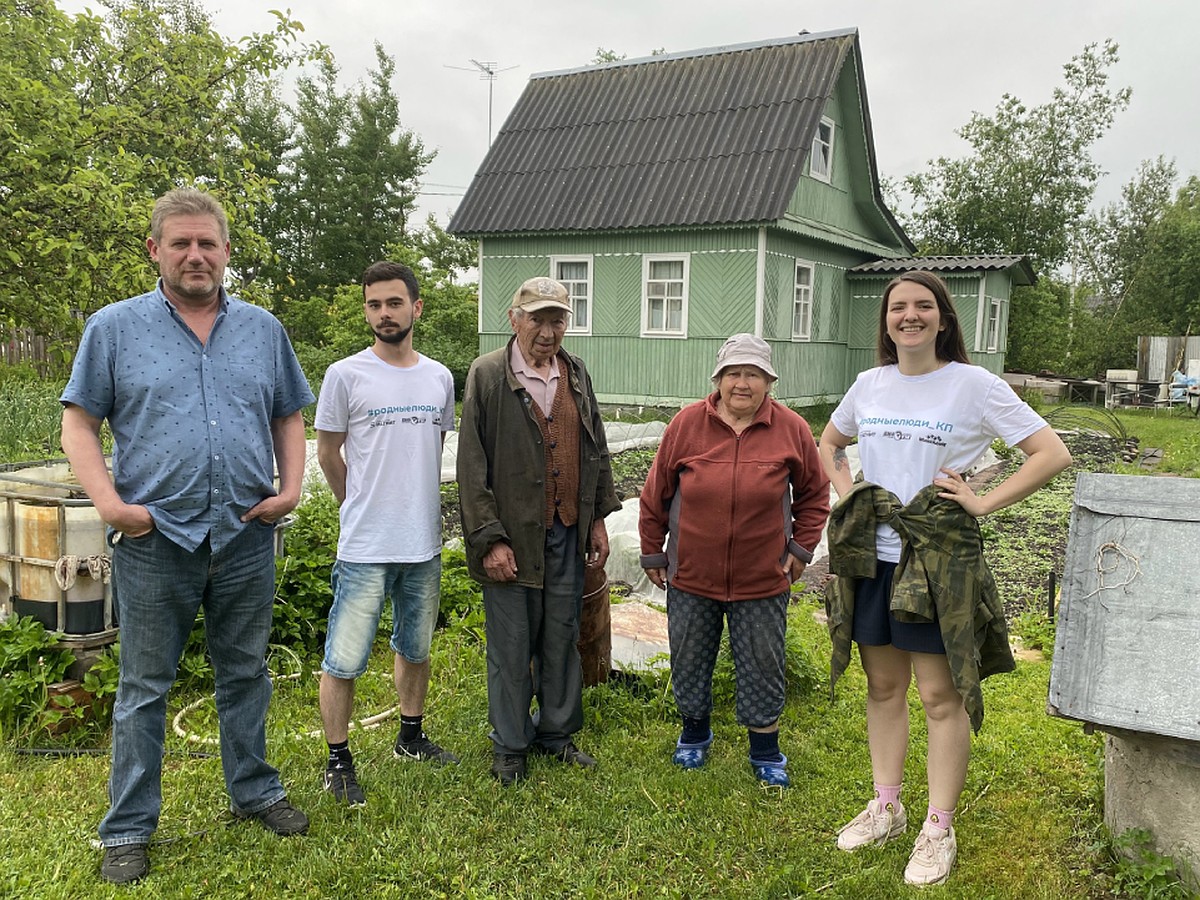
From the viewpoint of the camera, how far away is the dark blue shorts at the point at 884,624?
281 centimetres

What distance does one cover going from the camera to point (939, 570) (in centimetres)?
277

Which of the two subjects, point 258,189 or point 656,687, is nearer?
point 656,687

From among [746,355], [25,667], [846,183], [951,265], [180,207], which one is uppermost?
[846,183]

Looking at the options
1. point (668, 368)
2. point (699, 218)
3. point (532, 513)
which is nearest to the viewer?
point (532, 513)

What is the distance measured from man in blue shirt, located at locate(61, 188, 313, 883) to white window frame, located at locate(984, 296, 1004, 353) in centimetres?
1706

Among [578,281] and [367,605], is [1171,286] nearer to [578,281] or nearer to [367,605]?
[578,281]

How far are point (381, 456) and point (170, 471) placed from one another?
0.76 meters

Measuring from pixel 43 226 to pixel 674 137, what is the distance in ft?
39.0

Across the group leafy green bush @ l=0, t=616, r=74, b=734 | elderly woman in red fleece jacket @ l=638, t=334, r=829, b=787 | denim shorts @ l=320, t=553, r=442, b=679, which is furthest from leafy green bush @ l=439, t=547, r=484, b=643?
leafy green bush @ l=0, t=616, r=74, b=734

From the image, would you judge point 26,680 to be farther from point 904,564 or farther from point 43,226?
point 43,226

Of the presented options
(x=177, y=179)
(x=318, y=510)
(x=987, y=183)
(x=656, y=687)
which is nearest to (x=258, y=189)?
(x=177, y=179)

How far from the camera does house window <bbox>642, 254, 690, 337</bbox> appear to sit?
1570 cm

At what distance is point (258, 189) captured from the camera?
7691mm

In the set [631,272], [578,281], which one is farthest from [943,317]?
[578,281]
